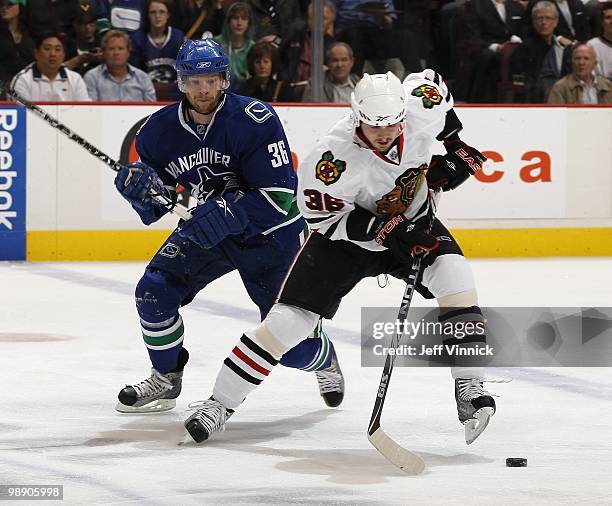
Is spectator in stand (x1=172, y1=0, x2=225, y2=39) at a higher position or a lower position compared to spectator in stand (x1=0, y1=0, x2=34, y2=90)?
higher

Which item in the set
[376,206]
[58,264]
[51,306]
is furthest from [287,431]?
[58,264]

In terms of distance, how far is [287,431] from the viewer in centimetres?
363

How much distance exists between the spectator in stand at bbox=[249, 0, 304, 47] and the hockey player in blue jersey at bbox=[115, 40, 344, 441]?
3.85 metres

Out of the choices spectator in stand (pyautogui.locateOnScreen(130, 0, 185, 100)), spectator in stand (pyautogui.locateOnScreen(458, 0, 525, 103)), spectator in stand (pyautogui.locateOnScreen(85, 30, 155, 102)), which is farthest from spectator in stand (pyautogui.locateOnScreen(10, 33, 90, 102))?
spectator in stand (pyautogui.locateOnScreen(458, 0, 525, 103))

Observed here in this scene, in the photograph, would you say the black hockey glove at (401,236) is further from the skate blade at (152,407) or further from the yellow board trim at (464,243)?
the yellow board trim at (464,243)

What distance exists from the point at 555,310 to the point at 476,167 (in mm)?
2288

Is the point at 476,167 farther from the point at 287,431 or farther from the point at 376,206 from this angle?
the point at 287,431

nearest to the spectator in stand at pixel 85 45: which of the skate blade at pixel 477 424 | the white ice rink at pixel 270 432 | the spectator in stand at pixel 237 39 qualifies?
the spectator in stand at pixel 237 39

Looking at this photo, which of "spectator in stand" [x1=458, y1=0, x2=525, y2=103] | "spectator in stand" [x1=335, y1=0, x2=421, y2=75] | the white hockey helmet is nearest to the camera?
the white hockey helmet

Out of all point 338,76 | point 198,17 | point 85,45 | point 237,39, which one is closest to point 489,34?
point 338,76

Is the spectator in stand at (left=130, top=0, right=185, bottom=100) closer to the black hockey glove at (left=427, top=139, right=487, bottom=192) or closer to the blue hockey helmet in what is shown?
the blue hockey helmet

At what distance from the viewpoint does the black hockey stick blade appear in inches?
123

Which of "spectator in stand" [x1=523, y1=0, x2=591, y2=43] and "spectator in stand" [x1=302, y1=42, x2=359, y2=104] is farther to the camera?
"spectator in stand" [x1=523, y1=0, x2=591, y2=43]

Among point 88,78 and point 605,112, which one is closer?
point 88,78
